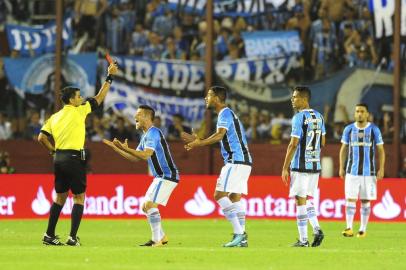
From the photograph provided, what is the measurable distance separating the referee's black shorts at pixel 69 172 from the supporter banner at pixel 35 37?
47.1 ft

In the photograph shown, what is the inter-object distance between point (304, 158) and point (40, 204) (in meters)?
9.64

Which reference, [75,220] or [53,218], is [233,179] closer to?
[75,220]

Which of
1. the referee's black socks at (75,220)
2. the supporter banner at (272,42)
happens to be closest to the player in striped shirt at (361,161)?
the referee's black socks at (75,220)

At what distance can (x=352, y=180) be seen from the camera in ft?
63.9

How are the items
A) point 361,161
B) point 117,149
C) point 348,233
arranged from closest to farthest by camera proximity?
point 117,149 < point 348,233 < point 361,161

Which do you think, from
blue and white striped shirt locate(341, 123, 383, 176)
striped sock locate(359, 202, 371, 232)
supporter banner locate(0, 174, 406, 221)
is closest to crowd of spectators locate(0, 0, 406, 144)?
supporter banner locate(0, 174, 406, 221)

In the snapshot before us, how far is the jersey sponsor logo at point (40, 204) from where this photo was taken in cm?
2416

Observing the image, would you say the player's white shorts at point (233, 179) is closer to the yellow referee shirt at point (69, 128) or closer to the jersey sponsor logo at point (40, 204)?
the yellow referee shirt at point (69, 128)

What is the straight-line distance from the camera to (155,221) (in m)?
15.7

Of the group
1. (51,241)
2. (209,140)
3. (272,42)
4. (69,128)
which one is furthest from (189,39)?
(209,140)

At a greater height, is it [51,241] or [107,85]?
[107,85]

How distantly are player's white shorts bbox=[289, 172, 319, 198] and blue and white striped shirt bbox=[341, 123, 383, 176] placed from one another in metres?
3.68

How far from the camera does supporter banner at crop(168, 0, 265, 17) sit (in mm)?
29203

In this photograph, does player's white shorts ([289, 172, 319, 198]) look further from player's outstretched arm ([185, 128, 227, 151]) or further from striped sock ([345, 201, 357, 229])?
striped sock ([345, 201, 357, 229])
